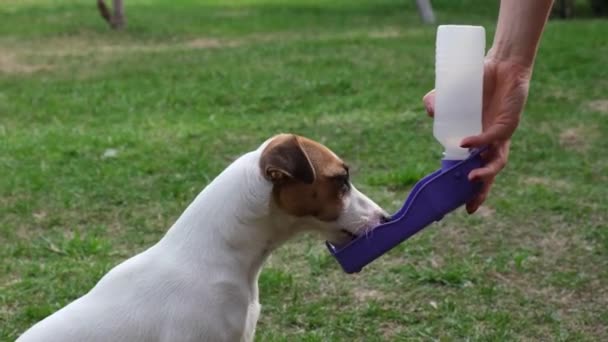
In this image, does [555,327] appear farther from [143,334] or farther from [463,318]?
[143,334]

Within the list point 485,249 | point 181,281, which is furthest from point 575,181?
point 181,281

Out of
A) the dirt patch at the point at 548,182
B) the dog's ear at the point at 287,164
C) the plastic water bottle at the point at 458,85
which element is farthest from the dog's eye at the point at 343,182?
the dirt patch at the point at 548,182

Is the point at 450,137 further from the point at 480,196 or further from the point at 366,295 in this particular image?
the point at 366,295

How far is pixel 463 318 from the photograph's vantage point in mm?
4605

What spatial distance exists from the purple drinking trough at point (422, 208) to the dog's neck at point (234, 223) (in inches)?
11.8

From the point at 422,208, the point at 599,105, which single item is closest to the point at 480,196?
the point at 422,208

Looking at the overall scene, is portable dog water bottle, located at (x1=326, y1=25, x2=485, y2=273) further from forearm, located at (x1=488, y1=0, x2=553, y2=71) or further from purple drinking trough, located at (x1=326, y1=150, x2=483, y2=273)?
forearm, located at (x1=488, y1=0, x2=553, y2=71)

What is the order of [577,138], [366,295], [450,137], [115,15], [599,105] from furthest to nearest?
1. [115,15]
2. [599,105]
3. [577,138]
4. [366,295]
5. [450,137]

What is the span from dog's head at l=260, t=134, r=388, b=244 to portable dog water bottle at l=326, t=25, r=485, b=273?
71mm

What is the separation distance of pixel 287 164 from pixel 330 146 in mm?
4425

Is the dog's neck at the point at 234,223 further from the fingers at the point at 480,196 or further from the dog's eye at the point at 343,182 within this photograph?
the fingers at the point at 480,196

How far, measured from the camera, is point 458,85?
11.3ft

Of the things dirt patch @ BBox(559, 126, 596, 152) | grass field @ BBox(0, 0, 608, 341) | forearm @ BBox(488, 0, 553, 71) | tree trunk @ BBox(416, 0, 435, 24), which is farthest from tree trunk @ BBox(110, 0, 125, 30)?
forearm @ BBox(488, 0, 553, 71)

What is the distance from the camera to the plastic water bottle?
3.38 metres
